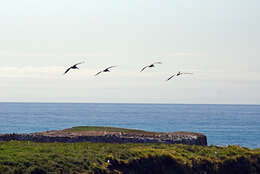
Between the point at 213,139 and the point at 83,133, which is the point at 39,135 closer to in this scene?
the point at 83,133

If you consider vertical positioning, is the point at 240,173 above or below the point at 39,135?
below

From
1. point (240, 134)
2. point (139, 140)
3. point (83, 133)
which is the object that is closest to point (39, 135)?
point (83, 133)

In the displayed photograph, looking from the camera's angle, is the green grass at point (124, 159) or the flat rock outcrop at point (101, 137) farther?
the flat rock outcrop at point (101, 137)

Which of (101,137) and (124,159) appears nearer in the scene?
(124,159)

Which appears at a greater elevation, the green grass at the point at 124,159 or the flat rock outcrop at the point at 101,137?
the flat rock outcrop at the point at 101,137

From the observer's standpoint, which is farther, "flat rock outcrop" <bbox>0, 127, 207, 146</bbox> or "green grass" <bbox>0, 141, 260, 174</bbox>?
"flat rock outcrop" <bbox>0, 127, 207, 146</bbox>

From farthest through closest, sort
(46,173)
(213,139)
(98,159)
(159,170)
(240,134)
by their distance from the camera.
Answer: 1. (240,134)
2. (213,139)
3. (159,170)
4. (98,159)
5. (46,173)

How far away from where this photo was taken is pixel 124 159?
31594 mm

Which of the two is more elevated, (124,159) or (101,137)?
(101,137)

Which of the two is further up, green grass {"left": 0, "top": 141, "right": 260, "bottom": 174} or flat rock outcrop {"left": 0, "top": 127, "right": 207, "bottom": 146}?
flat rock outcrop {"left": 0, "top": 127, "right": 207, "bottom": 146}

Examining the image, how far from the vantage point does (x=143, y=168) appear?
32188 mm

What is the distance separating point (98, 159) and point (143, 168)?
3.46m

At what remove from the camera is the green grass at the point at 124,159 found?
92.6 feet

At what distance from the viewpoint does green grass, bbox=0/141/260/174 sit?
28.2 metres
